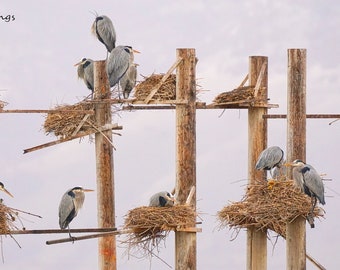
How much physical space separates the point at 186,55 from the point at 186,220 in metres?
2.60

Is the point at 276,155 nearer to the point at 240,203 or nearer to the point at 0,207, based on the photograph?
the point at 240,203

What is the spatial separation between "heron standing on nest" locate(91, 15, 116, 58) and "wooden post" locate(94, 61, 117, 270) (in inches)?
89.8

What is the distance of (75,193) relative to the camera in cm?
2220

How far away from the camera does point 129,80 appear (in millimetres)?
23188

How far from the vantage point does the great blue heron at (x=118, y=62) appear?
22.2 meters

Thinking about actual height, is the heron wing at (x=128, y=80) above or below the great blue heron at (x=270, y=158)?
above

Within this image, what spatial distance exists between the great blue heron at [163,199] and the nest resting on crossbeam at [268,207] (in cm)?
111

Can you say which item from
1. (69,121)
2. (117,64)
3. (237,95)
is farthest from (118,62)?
(237,95)

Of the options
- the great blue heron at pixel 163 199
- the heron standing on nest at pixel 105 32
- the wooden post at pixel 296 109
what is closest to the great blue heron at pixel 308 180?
the wooden post at pixel 296 109

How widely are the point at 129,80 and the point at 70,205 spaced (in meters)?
2.59

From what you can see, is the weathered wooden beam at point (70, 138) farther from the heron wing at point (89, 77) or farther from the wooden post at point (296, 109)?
the wooden post at point (296, 109)

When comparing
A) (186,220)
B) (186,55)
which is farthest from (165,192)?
(186,55)

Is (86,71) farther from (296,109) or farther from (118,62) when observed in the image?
(296,109)

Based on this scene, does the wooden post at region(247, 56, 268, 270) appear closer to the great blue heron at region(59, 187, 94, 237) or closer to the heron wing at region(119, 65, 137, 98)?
the heron wing at region(119, 65, 137, 98)
